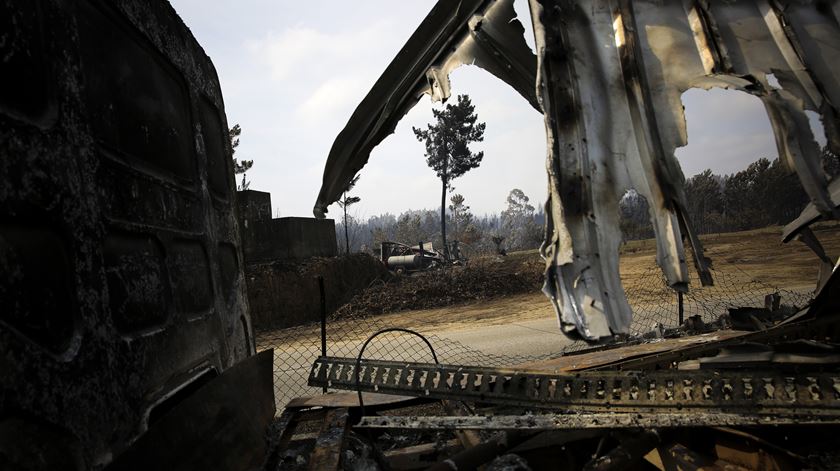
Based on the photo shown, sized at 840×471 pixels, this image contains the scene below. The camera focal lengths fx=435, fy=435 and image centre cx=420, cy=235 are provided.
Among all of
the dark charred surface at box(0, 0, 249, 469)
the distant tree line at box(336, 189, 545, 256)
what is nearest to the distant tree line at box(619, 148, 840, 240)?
the distant tree line at box(336, 189, 545, 256)

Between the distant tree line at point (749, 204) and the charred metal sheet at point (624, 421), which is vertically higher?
the distant tree line at point (749, 204)

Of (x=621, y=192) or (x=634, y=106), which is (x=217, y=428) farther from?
(x=634, y=106)

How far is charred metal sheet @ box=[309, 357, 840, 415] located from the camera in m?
2.21

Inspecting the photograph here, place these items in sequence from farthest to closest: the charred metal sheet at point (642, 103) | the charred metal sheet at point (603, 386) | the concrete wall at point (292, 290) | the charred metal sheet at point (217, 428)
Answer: the concrete wall at point (292, 290) < the charred metal sheet at point (603, 386) < the charred metal sheet at point (642, 103) < the charred metal sheet at point (217, 428)

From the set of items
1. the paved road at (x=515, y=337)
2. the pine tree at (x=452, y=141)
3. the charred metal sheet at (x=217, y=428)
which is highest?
the pine tree at (x=452, y=141)

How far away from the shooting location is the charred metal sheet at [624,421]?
6.84 feet

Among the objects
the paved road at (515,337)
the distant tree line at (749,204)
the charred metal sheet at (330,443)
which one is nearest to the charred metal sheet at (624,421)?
the charred metal sheet at (330,443)

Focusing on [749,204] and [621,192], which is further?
[749,204]

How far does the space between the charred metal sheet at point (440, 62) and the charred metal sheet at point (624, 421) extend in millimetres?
1589

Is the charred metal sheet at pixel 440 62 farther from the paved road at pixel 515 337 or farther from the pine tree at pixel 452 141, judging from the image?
the pine tree at pixel 452 141

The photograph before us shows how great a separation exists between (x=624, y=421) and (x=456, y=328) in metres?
8.86

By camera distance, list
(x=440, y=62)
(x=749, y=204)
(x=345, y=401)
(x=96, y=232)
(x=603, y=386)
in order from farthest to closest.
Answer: (x=749, y=204)
(x=345, y=401)
(x=603, y=386)
(x=440, y=62)
(x=96, y=232)

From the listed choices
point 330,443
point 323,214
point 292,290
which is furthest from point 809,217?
point 292,290

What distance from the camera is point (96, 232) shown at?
4.17 ft
